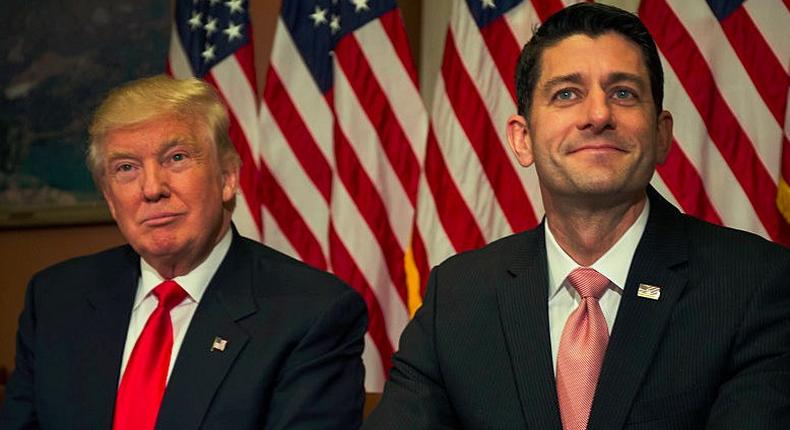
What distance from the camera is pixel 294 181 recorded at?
4621 millimetres

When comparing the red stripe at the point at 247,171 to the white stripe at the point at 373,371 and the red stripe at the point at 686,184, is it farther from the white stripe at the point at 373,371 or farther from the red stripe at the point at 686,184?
the red stripe at the point at 686,184

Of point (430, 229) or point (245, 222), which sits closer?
point (430, 229)

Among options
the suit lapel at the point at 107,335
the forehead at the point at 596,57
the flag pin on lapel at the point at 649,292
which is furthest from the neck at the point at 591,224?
the suit lapel at the point at 107,335

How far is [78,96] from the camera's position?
5434 millimetres

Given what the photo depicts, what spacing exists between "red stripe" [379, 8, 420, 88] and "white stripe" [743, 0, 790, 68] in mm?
1337

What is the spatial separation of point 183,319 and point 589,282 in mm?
1160

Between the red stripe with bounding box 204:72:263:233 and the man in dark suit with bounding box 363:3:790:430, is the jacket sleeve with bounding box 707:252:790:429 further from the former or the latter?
the red stripe with bounding box 204:72:263:233

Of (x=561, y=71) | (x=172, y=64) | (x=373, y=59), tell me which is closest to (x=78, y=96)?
(x=172, y=64)

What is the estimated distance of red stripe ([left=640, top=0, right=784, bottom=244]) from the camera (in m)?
3.78

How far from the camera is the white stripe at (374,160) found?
176 inches

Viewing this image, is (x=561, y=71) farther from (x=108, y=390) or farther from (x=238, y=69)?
(x=238, y=69)

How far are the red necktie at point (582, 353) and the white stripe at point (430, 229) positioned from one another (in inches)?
75.0

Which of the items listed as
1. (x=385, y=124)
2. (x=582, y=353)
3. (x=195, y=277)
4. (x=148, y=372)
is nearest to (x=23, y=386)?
(x=148, y=372)

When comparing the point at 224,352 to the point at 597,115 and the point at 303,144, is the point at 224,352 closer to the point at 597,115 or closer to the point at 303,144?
the point at 597,115
